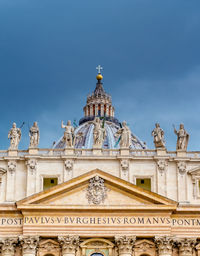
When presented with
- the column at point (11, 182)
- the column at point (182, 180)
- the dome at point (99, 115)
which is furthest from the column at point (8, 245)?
the dome at point (99, 115)

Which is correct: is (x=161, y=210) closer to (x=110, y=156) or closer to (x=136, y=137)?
(x=110, y=156)

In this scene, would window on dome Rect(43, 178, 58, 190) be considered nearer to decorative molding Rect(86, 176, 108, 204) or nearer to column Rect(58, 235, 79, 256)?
decorative molding Rect(86, 176, 108, 204)

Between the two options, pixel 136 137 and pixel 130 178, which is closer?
pixel 130 178

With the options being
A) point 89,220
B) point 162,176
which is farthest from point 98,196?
point 162,176

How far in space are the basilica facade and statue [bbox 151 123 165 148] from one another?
0.08 metres

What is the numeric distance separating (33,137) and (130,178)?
799 cm

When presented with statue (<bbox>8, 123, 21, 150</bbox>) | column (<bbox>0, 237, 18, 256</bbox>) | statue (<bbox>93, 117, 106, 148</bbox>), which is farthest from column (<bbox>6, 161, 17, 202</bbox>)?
statue (<bbox>93, 117, 106, 148</bbox>)

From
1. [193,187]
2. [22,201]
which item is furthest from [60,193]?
[193,187]

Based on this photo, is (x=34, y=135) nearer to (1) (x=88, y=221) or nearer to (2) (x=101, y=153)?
(2) (x=101, y=153)

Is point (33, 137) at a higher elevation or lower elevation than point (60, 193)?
higher

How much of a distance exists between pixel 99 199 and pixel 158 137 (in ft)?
22.4

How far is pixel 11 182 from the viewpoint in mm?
49688

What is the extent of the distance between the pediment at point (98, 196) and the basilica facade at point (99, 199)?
7cm

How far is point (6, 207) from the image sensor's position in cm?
4812
